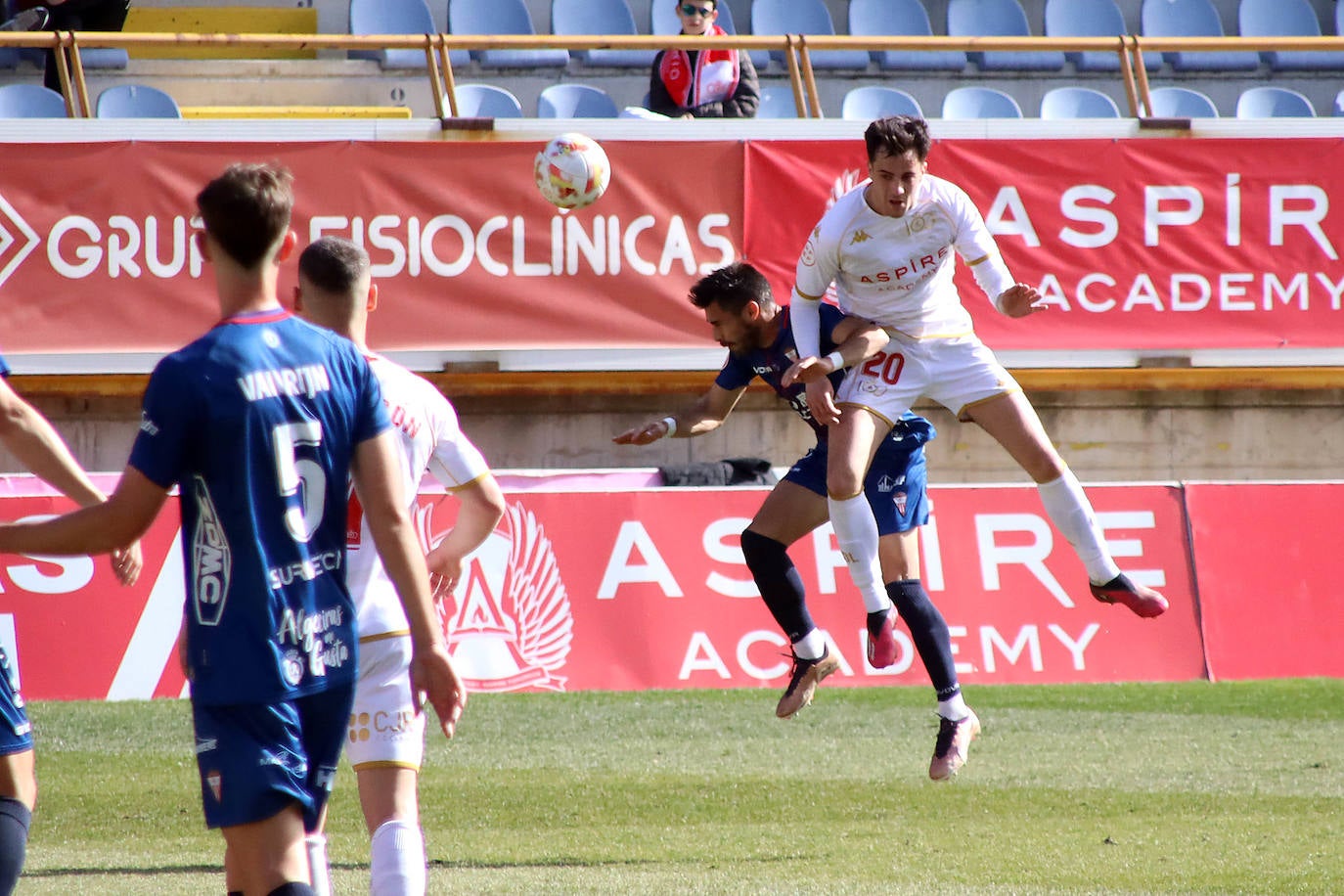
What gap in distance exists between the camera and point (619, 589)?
1091 centimetres

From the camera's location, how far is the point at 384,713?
4195 millimetres

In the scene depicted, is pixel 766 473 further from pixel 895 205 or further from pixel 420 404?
pixel 420 404

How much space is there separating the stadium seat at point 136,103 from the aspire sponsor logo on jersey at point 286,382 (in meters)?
10.8

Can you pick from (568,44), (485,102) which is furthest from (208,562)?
(485,102)

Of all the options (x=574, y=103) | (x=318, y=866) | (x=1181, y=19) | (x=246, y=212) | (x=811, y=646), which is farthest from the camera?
(x=1181, y=19)

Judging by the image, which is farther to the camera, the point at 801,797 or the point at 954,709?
the point at 801,797

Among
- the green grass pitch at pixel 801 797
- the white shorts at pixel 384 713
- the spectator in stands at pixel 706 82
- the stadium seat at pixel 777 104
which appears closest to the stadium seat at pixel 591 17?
the stadium seat at pixel 777 104

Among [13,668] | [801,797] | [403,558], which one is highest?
[403,558]

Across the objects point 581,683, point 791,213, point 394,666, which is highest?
point 394,666

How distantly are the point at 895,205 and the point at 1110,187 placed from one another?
6627 millimetres

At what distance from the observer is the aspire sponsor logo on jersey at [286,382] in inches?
125

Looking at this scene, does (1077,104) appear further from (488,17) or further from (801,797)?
(801,797)

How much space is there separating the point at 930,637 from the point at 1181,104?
31.3 feet

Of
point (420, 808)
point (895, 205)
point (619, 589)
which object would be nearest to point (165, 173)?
point (619, 589)
